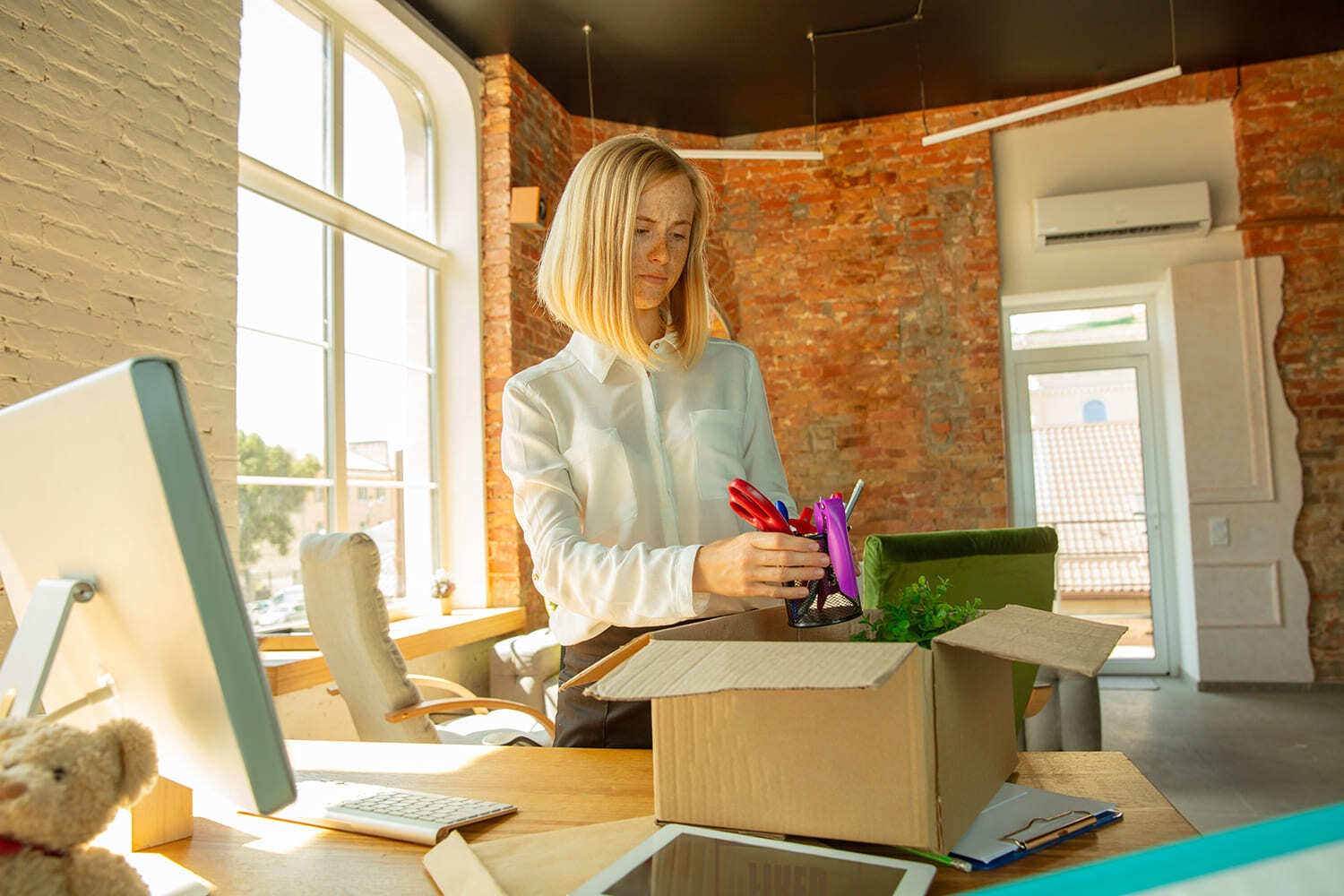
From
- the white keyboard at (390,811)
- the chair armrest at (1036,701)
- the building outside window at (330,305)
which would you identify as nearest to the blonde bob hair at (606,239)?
the white keyboard at (390,811)

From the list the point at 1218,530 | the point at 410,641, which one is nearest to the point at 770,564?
the point at 410,641

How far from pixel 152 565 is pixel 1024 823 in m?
0.77

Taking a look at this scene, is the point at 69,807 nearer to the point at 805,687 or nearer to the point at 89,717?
the point at 89,717

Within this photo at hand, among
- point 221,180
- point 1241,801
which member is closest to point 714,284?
point 221,180

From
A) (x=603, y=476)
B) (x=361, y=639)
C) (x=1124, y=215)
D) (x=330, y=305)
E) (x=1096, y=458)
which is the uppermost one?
(x=1124, y=215)

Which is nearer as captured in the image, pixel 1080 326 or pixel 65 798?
pixel 65 798

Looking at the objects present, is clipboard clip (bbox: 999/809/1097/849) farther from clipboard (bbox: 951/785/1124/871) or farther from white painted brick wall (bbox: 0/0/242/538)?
white painted brick wall (bbox: 0/0/242/538)

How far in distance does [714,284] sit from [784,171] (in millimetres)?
949

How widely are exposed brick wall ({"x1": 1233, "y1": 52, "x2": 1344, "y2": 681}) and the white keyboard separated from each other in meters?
6.09

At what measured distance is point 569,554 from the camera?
128cm

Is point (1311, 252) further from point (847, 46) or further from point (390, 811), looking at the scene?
point (390, 811)

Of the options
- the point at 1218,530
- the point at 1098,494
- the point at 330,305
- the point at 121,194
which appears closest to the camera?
the point at 121,194

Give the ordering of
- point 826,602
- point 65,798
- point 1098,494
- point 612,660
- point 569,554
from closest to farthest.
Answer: point 65,798 → point 612,660 → point 826,602 → point 569,554 → point 1098,494

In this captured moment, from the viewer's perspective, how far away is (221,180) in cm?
329
